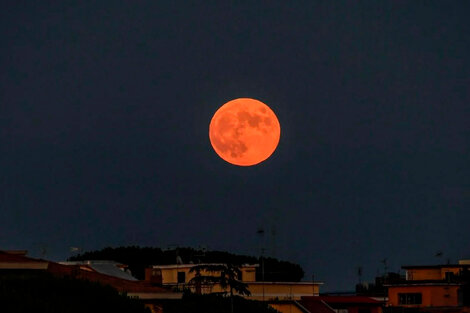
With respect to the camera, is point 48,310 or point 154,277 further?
point 154,277

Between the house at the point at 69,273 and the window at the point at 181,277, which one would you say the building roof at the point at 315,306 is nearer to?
the window at the point at 181,277

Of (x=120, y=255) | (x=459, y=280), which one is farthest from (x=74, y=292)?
(x=120, y=255)

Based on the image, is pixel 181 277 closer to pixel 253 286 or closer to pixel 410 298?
pixel 253 286

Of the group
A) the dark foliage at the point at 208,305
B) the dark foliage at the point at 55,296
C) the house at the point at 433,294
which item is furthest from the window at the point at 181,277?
the dark foliage at the point at 55,296

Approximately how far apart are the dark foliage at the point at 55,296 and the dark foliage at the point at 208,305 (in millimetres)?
9754

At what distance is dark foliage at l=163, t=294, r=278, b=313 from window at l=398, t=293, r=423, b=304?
34.2 meters

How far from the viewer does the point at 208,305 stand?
60.4 m

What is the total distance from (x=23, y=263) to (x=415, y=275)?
77.0m

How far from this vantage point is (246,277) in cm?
9688

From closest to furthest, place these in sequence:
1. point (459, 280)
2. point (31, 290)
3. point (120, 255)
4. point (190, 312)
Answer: point (31, 290)
point (190, 312)
point (459, 280)
point (120, 255)

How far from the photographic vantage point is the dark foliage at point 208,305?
54.5m

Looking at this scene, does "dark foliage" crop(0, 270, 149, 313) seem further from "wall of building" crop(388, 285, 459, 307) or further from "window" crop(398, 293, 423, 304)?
"window" crop(398, 293, 423, 304)

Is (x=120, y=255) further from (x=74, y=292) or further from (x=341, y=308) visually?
(x=74, y=292)

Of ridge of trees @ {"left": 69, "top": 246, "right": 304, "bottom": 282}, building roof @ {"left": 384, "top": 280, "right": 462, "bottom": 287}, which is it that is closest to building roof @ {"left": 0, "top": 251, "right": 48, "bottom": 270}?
building roof @ {"left": 384, "top": 280, "right": 462, "bottom": 287}
